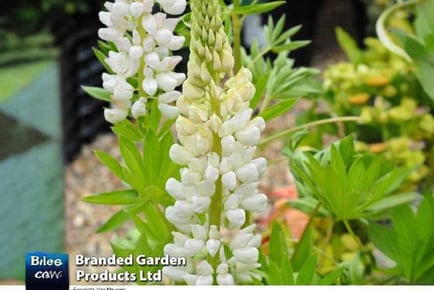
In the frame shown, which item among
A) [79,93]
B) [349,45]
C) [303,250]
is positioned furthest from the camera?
[79,93]

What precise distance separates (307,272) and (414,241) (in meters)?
0.13

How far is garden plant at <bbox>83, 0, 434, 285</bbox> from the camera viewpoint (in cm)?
46

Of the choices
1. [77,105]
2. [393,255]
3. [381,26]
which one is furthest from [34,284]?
[77,105]

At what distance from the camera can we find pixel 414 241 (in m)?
0.66

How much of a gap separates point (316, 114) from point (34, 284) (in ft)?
2.09

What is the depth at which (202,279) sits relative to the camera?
49 centimetres

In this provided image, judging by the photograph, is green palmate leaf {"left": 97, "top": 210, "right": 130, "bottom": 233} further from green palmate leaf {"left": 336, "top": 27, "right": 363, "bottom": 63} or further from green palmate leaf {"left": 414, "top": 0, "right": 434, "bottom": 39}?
green palmate leaf {"left": 336, "top": 27, "right": 363, "bottom": 63}

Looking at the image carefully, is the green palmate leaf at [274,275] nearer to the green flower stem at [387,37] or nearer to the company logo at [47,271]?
the company logo at [47,271]

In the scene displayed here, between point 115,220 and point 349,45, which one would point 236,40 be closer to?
point 115,220

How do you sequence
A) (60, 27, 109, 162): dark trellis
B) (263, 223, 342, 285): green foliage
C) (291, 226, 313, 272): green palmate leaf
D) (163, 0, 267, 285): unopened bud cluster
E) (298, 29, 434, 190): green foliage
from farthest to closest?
(60, 27, 109, 162): dark trellis → (298, 29, 434, 190): green foliage → (291, 226, 313, 272): green palmate leaf → (263, 223, 342, 285): green foliage → (163, 0, 267, 285): unopened bud cluster

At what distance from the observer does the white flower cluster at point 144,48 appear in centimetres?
51

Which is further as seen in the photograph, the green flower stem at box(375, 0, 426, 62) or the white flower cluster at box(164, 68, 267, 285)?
the green flower stem at box(375, 0, 426, 62)

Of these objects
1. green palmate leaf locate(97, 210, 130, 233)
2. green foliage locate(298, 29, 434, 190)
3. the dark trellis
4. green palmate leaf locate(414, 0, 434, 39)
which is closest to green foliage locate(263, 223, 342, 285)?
green palmate leaf locate(97, 210, 130, 233)

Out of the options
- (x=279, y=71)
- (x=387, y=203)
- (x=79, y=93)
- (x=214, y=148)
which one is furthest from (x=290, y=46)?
(x=79, y=93)
